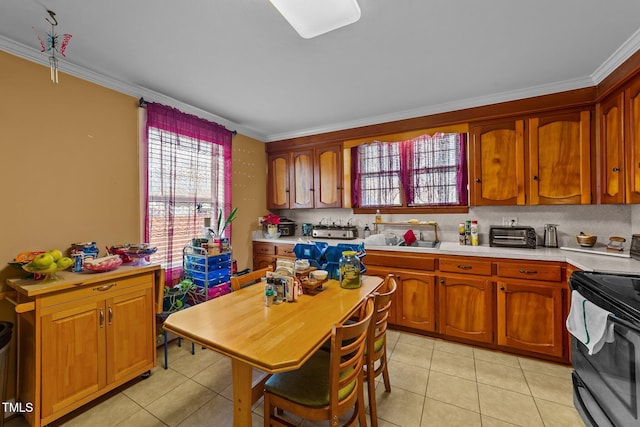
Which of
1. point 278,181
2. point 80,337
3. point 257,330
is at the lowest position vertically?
point 80,337

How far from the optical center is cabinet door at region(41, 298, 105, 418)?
61.2 inches

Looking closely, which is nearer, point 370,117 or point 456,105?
point 456,105

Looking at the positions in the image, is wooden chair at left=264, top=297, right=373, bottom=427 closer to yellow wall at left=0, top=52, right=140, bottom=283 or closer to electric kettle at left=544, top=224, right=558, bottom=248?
yellow wall at left=0, top=52, right=140, bottom=283

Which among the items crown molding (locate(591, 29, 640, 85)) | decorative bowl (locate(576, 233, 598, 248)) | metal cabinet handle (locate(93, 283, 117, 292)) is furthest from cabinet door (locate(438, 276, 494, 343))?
metal cabinet handle (locate(93, 283, 117, 292))

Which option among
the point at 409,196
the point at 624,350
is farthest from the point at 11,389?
the point at 409,196

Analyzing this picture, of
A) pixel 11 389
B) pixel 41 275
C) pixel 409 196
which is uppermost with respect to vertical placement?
pixel 409 196

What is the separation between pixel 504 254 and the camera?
2359 mm

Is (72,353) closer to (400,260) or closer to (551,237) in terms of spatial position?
(400,260)

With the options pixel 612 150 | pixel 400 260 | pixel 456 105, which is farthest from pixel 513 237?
pixel 456 105

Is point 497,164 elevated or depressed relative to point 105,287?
elevated

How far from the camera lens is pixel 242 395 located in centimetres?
114

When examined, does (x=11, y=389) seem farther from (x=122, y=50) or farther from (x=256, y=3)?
(x=256, y=3)

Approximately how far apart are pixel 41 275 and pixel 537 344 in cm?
Answer: 382

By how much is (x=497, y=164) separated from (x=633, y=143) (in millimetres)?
919
